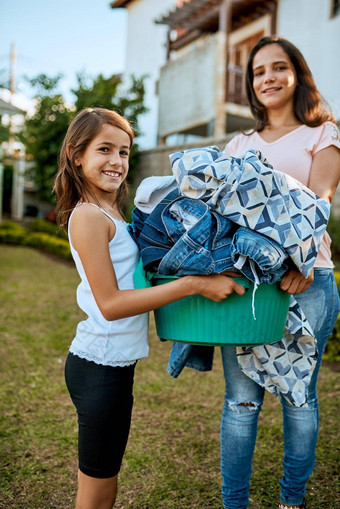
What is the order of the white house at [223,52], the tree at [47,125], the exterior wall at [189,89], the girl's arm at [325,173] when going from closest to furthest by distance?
the girl's arm at [325,173]
the white house at [223,52]
the exterior wall at [189,89]
the tree at [47,125]

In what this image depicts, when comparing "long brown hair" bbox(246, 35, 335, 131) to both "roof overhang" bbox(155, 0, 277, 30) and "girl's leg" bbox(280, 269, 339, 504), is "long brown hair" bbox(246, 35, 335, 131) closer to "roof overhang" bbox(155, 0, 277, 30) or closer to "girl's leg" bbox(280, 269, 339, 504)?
"girl's leg" bbox(280, 269, 339, 504)

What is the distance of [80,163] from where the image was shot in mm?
1548

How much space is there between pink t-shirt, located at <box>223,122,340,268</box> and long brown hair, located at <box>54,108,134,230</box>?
0.58 metres

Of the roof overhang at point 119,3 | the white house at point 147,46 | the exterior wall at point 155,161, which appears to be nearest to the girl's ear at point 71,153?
the exterior wall at point 155,161

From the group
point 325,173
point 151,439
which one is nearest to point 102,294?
point 325,173

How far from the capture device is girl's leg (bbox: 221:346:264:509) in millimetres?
1722

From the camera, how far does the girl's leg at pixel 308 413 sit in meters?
1.72

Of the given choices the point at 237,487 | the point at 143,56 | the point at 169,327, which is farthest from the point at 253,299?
the point at 143,56

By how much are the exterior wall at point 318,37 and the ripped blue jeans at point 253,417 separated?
7.86 metres

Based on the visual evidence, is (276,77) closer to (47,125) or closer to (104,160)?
(104,160)

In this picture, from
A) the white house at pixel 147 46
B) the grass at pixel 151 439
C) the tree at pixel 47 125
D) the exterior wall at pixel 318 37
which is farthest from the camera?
the white house at pixel 147 46

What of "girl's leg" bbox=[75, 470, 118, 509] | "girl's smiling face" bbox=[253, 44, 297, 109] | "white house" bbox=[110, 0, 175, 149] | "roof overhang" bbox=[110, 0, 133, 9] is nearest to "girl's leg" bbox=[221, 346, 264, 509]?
"girl's leg" bbox=[75, 470, 118, 509]

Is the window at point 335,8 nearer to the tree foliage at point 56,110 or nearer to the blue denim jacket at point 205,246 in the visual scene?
the tree foliage at point 56,110

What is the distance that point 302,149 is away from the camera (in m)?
1.72
